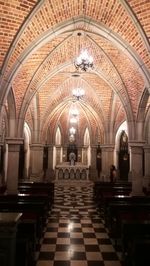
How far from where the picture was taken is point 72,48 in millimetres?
13484

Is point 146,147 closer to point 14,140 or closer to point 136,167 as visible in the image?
point 136,167

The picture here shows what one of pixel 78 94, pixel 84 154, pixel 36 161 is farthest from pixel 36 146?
pixel 84 154

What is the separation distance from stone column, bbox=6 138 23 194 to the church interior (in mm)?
43

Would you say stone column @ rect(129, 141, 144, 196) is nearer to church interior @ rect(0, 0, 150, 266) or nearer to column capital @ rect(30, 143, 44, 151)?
church interior @ rect(0, 0, 150, 266)

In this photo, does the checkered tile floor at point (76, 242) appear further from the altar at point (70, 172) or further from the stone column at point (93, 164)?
the stone column at point (93, 164)

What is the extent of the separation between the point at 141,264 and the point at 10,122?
32.4 feet

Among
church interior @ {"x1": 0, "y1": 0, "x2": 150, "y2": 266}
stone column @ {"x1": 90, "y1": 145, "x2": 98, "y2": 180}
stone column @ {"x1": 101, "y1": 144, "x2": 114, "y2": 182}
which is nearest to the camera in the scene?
church interior @ {"x1": 0, "y1": 0, "x2": 150, "y2": 266}

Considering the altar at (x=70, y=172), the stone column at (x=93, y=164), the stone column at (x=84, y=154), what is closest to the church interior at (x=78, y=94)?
the altar at (x=70, y=172)

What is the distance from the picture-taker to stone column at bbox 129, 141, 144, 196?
13.1 m

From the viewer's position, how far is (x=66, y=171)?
83.0 ft

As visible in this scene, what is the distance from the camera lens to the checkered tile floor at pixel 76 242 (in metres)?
6.09

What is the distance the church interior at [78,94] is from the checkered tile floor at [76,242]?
2 cm

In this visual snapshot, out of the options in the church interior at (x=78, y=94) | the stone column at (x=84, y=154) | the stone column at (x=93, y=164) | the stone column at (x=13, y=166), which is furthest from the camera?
the stone column at (x=84, y=154)

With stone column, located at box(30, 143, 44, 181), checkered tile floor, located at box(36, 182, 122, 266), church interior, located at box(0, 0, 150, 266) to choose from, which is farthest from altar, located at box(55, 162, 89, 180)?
checkered tile floor, located at box(36, 182, 122, 266)
